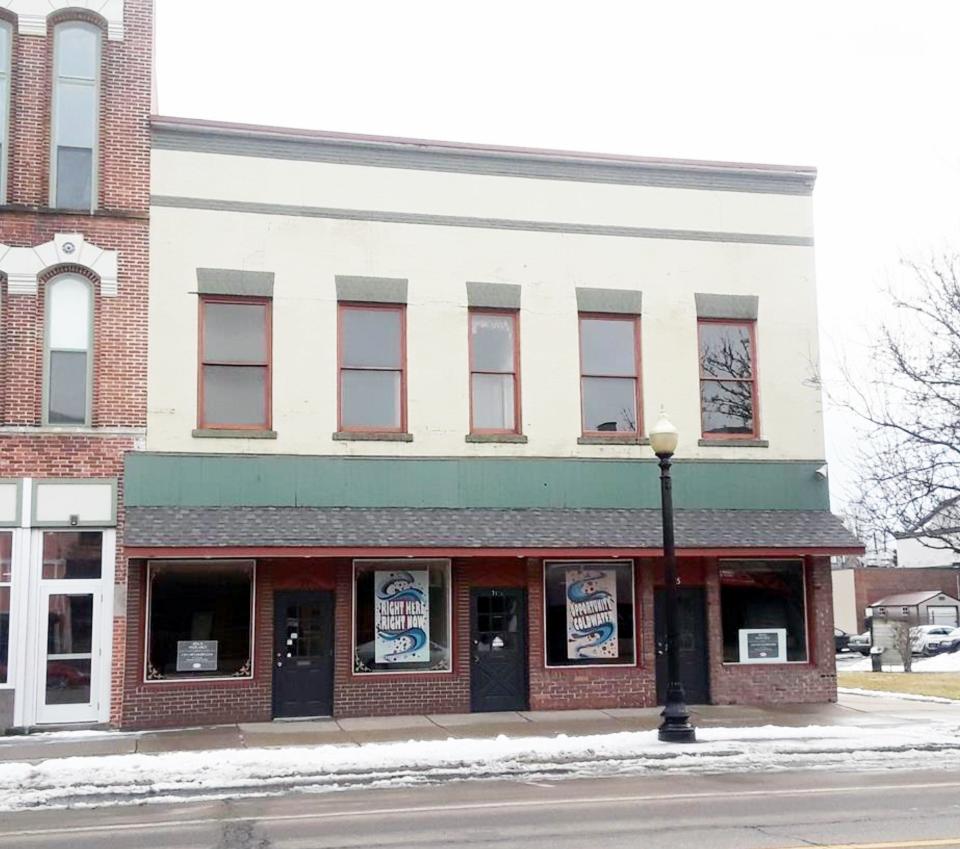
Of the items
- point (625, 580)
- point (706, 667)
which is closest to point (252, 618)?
point (625, 580)

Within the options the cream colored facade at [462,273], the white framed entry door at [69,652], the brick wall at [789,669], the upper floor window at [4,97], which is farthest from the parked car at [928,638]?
the upper floor window at [4,97]

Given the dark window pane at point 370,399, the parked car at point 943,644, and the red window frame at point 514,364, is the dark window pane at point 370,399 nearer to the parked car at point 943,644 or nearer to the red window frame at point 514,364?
Answer: the red window frame at point 514,364

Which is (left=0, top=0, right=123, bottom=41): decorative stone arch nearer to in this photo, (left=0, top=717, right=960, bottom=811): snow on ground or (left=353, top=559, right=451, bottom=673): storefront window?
(left=353, top=559, right=451, bottom=673): storefront window

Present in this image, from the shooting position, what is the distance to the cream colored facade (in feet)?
63.0

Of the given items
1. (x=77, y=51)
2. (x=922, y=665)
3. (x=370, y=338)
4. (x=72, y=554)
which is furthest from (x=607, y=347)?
(x=922, y=665)

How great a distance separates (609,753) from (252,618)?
21.3 ft

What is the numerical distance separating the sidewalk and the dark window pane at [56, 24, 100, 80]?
10518 mm

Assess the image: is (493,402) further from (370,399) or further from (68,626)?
(68,626)

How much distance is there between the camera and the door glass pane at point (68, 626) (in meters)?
17.9

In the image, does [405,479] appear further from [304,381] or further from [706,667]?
[706,667]

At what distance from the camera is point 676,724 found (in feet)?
52.5

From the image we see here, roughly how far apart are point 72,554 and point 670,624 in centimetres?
911

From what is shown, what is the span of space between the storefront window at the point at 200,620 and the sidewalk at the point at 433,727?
1.05 m

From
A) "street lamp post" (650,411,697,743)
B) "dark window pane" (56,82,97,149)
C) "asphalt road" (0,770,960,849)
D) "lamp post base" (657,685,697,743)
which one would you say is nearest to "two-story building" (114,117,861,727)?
"dark window pane" (56,82,97,149)
